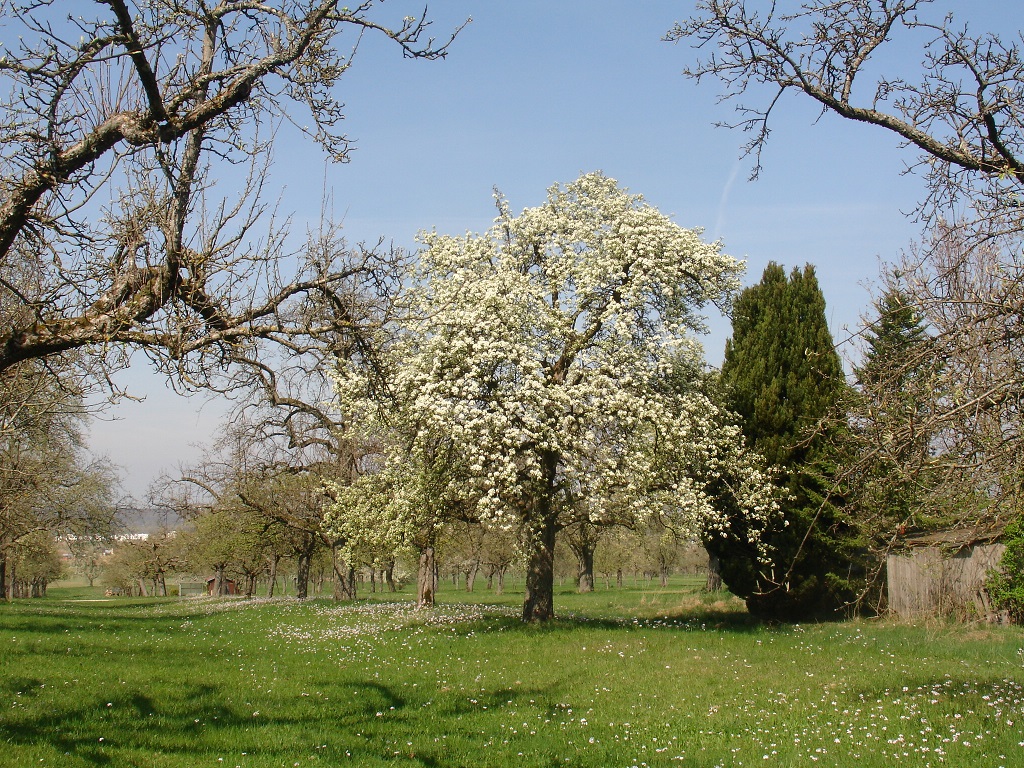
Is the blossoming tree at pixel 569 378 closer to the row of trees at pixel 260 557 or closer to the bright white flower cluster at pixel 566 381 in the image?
the bright white flower cluster at pixel 566 381

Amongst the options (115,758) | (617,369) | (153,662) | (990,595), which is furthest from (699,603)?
(115,758)

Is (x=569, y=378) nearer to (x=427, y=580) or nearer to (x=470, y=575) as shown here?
(x=427, y=580)

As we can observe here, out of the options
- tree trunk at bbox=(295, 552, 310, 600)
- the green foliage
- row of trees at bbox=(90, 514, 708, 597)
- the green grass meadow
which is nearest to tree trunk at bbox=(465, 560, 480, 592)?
row of trees at bbox=(90, 514, 708, 597)

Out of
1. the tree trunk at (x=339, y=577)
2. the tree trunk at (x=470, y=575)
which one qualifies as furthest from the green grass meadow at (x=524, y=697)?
the tree trunk at (x=470, y=575)

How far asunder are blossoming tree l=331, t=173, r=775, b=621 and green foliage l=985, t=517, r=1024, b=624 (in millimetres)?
6136

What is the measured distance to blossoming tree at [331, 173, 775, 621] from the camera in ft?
59.0

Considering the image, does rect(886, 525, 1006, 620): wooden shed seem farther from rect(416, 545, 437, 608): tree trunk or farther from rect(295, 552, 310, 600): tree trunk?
rect(295, 552, 310, 600): tree trunk

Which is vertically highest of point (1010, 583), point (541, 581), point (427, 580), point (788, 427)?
point (788, 427)

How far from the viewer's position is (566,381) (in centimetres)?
1914

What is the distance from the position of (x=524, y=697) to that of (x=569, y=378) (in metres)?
9.10

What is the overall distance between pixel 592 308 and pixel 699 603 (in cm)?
1442

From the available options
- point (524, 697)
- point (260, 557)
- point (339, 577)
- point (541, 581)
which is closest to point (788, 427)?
point (541, 581)

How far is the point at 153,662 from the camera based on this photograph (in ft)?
48.2

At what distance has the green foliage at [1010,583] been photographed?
→ 19.2 meters
